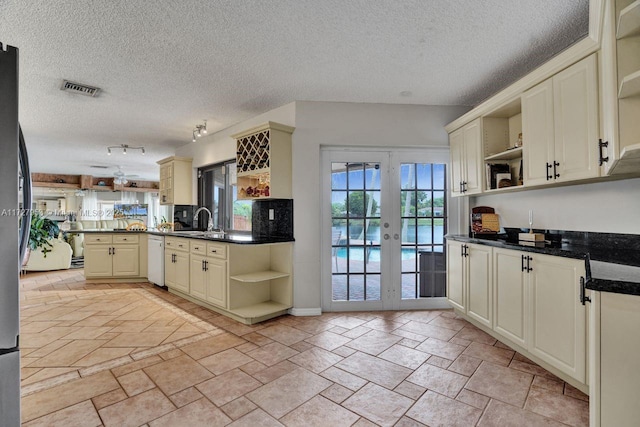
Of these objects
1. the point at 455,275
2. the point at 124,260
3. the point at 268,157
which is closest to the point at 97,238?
the point at 124,260

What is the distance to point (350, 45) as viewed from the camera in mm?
2404

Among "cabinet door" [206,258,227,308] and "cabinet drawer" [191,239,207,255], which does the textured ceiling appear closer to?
"cabinet drawer" [191,239,207,255]

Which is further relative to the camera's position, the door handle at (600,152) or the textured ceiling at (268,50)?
the textured ceiling at (268,50)

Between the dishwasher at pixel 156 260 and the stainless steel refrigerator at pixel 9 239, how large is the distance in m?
3.71

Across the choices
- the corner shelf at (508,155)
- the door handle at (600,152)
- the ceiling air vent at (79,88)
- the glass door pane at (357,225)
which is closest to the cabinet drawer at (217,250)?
the glass door pane at (357,225)

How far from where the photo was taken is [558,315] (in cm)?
203

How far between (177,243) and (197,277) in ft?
2.38

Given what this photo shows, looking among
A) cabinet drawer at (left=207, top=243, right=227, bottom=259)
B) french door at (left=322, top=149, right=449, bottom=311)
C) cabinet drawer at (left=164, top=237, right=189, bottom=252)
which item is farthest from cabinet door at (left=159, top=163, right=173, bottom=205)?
french door at (left=322, top=149, right=449, bottom=311)

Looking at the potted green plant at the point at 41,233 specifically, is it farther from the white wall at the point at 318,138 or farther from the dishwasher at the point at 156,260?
the white wall at the point at 318,138

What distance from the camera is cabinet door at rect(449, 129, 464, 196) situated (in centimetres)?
338

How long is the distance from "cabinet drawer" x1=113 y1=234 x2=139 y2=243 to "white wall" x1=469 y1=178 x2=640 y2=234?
5.53 m

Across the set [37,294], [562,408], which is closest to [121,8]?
[562,408]

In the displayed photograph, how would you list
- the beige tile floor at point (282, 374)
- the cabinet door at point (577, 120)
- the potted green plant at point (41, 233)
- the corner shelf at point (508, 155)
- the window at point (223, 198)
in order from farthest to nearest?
the potted green plant at point (41, 233)
the window at point (223, 198)
the corner shelf at point (508, 155)
the cabinet door at point (577, 120)
the beige tile floor at point (282, 374)

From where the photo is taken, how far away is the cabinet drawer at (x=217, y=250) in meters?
3.36
